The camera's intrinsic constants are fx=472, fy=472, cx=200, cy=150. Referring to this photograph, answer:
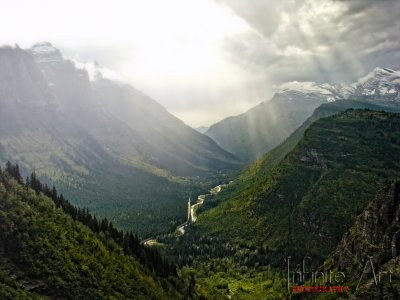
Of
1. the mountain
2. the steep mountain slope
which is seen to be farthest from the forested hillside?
the mountain

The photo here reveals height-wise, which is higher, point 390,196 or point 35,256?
point 390,196

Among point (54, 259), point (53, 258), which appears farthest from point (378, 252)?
point (53, 258)

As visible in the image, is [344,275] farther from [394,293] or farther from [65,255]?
[65,255]

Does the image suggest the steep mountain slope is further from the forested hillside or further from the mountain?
the mountain

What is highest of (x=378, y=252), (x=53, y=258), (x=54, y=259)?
(x=378, y=252)

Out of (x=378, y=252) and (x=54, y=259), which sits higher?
(x=378, y=252)

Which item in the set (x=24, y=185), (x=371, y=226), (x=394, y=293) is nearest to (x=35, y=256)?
(x=24, y=185)

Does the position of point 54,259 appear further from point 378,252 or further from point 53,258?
point 378,252
